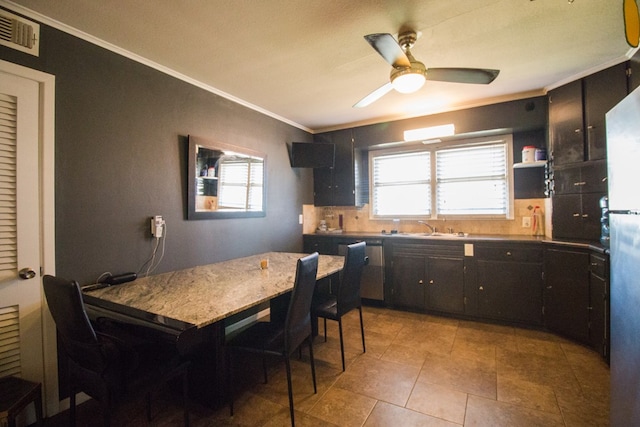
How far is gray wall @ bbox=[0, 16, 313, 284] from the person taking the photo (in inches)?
71.6

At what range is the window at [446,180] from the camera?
3.53 metres

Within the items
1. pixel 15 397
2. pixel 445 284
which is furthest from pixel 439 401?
pixel 15 397

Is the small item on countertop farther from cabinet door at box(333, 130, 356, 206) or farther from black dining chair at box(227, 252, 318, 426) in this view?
black dining chair at box(227, 252, 318, 426)

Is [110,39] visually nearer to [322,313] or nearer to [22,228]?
[22,228]

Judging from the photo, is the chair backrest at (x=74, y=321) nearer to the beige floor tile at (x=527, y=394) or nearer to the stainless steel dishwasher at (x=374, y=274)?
the beige floor tile at (x=527, y=394)

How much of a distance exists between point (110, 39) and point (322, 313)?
258cm

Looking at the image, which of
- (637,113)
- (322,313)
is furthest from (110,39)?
(637,113)

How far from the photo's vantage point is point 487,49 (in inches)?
85.7

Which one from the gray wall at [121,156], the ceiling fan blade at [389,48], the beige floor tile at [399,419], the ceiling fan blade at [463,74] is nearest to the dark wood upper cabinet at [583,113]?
the ceiling fan blade at [463,74]

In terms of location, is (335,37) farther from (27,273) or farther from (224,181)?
(27,273)

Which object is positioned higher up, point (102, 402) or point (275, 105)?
point (275, 105)

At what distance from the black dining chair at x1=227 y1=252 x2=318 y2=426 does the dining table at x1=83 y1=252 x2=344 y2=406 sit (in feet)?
0.34

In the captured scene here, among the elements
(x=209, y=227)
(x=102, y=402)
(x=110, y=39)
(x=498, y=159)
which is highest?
(x=110, y=39)

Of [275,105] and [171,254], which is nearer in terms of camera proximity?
[171,254]
